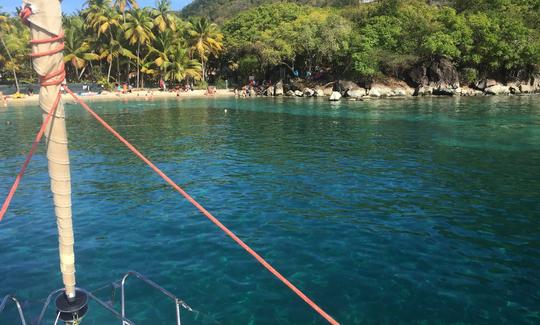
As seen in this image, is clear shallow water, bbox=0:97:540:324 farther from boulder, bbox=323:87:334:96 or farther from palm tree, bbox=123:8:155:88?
palm tree, bbox=123:8:155:88

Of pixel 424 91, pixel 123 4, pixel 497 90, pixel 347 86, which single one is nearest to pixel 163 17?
pixel 123 4

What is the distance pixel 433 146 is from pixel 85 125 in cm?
2726

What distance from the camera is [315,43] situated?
68.0 m

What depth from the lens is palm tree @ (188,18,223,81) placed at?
261 ft

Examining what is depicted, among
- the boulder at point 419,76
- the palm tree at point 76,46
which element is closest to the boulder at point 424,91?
the boulder at point 419,76

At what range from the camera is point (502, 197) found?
14102 millimetres

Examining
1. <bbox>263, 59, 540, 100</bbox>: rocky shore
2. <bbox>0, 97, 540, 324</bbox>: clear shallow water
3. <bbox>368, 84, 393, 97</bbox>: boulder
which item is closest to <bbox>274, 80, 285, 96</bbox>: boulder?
<bbox>263, 59, 540, 100</bbox>: rocky shore

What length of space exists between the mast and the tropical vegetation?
211 ft

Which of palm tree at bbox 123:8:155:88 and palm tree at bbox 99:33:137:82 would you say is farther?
palm tree at bbox 99:33:137:82

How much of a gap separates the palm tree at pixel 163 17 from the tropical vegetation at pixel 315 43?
0.59 ft

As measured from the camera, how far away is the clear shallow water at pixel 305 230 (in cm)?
815

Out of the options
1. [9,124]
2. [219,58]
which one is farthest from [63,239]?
[219,58]

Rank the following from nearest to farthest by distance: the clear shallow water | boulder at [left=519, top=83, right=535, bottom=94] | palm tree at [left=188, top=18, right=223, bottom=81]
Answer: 1. the clear shallow water
2. boulder at [left=519, top=83, right=535, bottom=94]
3. palm tree at [left=188, top=18, right=223, bottom=81]

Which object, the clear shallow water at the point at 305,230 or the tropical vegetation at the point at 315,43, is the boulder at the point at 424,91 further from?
the clear shallow water at the point at 305,230
